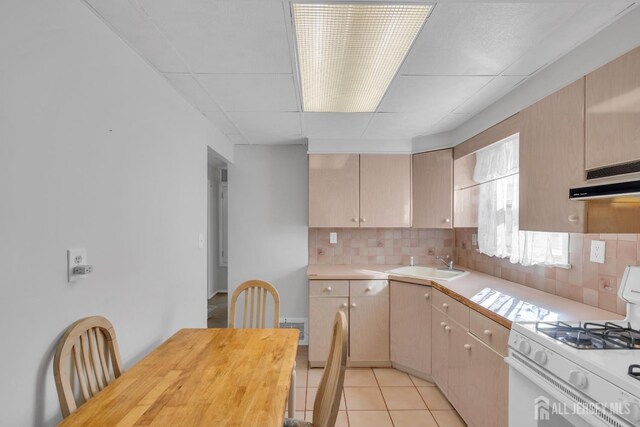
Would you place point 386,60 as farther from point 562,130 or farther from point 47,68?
point 47,68

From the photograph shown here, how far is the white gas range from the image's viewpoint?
3.27ft

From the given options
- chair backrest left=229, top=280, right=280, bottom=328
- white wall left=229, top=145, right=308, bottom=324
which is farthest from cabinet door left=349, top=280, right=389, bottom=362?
chair backrest left=229, top=280, right=280, bottom=328

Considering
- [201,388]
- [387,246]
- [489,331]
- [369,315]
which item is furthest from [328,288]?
[201,388]

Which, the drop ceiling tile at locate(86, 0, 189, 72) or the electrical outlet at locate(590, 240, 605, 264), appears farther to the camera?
Answer: the electrical outlet at locate(590, 240, 605, 264)

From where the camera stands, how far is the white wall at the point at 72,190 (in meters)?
0.98

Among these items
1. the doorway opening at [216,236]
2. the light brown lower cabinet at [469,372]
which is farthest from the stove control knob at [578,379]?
the doorway opening at [216,236]

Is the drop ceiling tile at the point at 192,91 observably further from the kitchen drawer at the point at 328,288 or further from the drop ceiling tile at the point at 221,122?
the kitchen drawer at the point at 328,288

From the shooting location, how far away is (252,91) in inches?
81.9

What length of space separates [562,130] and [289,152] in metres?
2.56

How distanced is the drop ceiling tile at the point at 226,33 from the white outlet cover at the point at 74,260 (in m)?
0.98

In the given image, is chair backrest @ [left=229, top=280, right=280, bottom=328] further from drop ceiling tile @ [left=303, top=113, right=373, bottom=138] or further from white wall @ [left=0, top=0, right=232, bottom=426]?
drop ceiling tile @ [left=303, top=113, right=373, bottom=138]

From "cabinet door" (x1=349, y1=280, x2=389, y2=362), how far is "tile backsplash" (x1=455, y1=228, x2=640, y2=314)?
1.07 m

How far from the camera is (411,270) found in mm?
3303

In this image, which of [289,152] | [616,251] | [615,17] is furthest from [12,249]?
[289,152]
